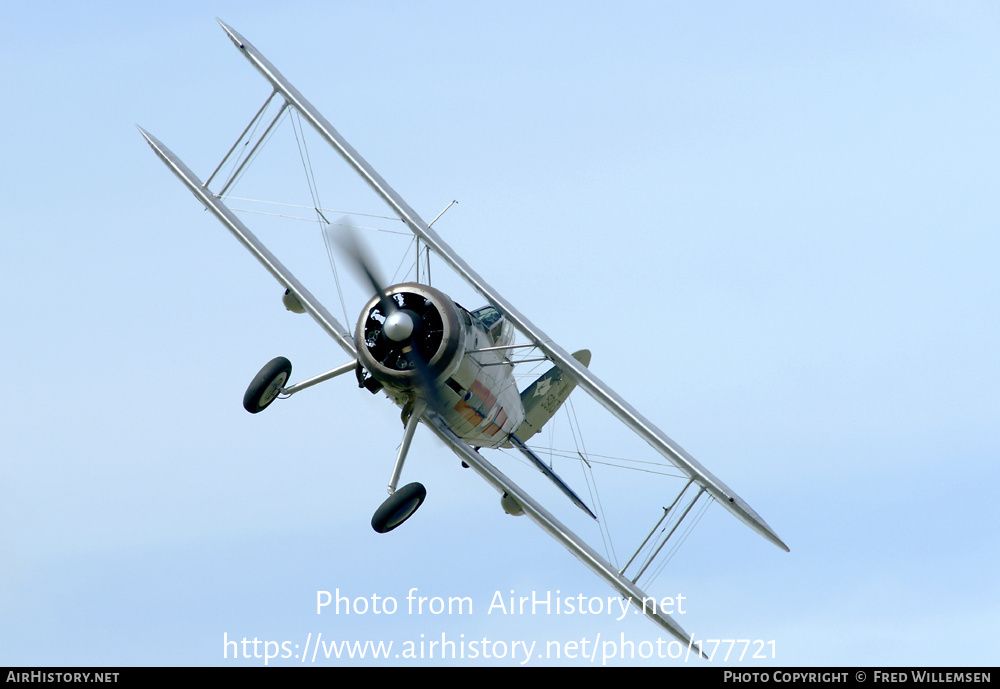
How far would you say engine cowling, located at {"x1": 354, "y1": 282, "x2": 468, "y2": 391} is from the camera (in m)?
20.8

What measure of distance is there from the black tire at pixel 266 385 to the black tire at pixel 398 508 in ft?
7.19

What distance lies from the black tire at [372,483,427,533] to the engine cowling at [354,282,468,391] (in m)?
1.35

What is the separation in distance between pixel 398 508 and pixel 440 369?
1.84m

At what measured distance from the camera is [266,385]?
21797 mm

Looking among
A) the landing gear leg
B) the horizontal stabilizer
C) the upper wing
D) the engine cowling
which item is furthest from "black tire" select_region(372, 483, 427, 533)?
the horizontal stabilizer

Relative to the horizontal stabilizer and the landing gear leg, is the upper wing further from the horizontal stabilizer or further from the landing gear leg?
the horizontal stabilizer

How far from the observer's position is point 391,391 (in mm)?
21094

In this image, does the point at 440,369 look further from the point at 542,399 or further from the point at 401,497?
the point at 542,399

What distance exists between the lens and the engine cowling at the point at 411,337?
20750 mm

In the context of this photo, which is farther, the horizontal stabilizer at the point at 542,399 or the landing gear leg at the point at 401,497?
the horizontal stabilizer at the point at 542,399

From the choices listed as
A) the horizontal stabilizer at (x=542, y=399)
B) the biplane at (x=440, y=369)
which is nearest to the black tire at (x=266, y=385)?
the biplane at (x=440, y=369)

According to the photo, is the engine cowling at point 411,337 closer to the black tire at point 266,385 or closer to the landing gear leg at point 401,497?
the landing gear leg at point 401,497
